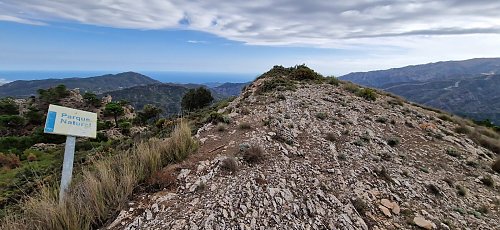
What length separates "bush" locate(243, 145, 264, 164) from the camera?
7.48m

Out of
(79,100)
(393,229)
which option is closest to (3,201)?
(393,229)

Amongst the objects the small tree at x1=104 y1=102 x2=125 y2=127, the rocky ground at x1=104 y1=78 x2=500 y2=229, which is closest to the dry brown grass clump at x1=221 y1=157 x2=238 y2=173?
the rocky ground at x1=104 y1=78 x2=500 y2=229

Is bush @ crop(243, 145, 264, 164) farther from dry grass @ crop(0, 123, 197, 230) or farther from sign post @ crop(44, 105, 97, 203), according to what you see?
sign post @ crop(44, 105, 97, 203)

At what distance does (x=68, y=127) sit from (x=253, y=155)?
404 cm

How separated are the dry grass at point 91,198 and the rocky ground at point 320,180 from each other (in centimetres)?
33

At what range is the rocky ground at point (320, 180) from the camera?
18.1 ft

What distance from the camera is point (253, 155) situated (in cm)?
753

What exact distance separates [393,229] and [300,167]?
2.46 m

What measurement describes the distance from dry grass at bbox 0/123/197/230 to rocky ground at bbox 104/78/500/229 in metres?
0.33

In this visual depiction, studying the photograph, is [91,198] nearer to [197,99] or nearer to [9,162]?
[9,162]

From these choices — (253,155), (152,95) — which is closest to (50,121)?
(253,155)

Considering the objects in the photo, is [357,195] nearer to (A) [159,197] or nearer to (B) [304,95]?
(A) [159,197]

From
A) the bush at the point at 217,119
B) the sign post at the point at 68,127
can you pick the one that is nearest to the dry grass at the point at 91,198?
the sign post at the point at 68,127

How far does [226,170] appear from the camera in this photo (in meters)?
6.88
